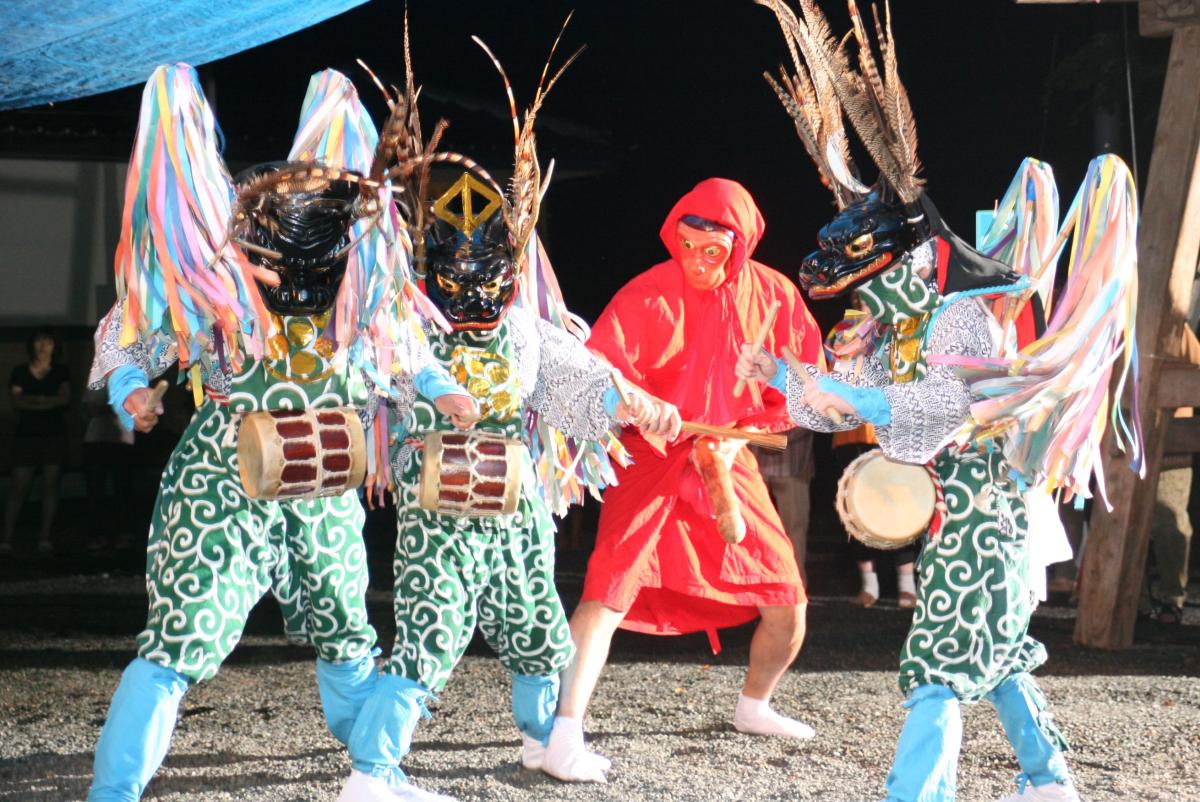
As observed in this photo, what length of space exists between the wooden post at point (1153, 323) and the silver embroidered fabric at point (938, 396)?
3018mm

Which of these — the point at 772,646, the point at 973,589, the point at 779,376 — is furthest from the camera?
the point at 772,646

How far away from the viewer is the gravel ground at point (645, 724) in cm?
412

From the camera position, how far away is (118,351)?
12.0 ft

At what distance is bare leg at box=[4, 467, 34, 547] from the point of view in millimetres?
8672

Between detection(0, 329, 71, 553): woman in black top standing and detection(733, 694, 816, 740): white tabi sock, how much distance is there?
17.5ft

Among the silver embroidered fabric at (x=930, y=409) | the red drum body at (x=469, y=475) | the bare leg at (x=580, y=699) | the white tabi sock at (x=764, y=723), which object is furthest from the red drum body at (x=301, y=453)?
the white tabi sock at (x=764, y=723)

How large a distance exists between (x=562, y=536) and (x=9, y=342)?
4.46m

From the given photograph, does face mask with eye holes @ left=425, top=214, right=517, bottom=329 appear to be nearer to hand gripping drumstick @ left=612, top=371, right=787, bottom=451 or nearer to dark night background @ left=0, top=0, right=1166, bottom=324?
hand gripping drumstick @ left=612, top=371, right=787, bottom=451

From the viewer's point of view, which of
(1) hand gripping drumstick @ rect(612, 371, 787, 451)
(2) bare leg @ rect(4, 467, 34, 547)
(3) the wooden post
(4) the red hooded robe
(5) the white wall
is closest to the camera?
(1) hand gripping drumstick @ rect(612, 371, 787, 451)

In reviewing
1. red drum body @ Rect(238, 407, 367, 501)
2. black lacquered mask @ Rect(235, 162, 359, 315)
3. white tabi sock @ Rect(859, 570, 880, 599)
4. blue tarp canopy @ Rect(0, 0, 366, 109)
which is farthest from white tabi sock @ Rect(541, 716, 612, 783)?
white tabi sock @ Rect(859, 570, 880, 599)

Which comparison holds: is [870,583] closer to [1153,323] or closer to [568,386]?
[1153,323]

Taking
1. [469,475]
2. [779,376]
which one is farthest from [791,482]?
[469,475]

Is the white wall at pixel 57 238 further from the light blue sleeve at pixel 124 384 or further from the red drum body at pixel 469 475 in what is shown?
the red drum body at pixel 469 475

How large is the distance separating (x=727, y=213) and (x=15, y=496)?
5942 mm
